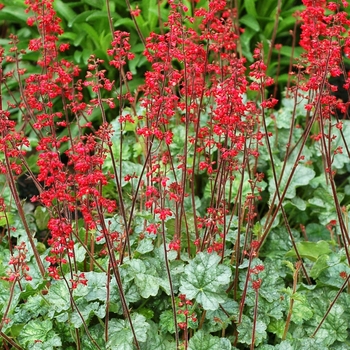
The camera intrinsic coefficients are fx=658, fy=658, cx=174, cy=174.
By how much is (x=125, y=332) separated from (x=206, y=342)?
369 mm

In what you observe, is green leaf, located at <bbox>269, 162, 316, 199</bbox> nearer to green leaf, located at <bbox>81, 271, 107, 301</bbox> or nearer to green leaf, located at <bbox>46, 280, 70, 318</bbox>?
green leaf, located at <bbox>81, 271, 107, 301</bbox>

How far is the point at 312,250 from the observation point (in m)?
3.54

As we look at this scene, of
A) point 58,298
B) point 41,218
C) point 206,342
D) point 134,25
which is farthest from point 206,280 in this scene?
point 134,25

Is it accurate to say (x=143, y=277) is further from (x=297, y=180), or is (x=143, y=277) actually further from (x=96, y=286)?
(x=297, y=180)

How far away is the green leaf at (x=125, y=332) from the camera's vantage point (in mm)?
2827

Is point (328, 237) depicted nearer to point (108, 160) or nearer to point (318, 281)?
point (318, 281)

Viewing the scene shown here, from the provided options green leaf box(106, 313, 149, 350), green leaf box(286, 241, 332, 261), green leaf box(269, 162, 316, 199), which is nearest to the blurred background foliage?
green leaf box(269, 162, 316, 199)

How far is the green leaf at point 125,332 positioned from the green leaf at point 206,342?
23cm

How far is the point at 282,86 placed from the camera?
5719mm

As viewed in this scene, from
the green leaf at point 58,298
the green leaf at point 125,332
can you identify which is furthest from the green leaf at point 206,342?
the green leaf at point 58,298

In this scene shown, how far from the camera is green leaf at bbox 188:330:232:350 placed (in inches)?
116

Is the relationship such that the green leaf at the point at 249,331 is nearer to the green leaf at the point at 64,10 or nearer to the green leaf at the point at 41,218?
the green leaf at the point at 41,218

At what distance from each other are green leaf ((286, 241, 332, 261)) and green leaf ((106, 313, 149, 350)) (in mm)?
997

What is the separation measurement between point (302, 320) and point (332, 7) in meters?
1.50
